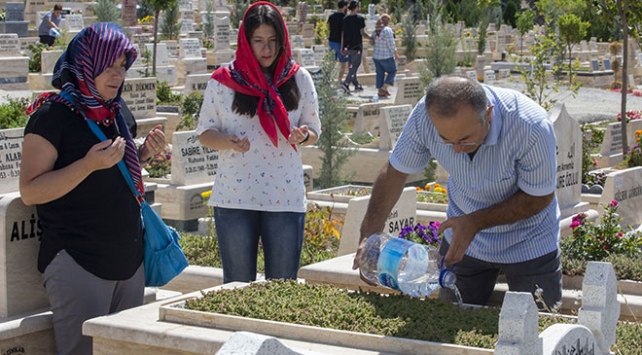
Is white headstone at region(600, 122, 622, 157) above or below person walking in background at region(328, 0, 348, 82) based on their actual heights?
below

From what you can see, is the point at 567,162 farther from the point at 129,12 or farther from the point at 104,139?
the point at 129,12

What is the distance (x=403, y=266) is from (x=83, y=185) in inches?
53.5

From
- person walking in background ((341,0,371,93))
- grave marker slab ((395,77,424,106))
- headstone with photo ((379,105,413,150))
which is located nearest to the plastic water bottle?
headstone with photo ((379,105,413,150))

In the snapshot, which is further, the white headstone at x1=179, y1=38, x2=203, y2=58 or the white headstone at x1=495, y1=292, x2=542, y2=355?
the white headstone at x1=179, y1=38, x2=203, y2=58

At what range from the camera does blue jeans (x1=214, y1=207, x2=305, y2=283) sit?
5.33m

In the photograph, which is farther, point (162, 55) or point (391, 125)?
point (162, 55)

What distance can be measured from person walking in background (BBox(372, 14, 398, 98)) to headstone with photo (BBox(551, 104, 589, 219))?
44.1ft

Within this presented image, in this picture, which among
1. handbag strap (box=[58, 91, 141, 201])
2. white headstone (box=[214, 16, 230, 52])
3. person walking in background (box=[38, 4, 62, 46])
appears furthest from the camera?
white headstone (box=[214, 16, 230, 52])

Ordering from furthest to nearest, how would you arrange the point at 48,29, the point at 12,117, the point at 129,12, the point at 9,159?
1. the point at 129,12
2. the point at 48,29
3. the point at 12,117
4. the point at 9,159

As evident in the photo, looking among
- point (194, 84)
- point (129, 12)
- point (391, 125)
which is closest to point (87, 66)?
point (391, 125)

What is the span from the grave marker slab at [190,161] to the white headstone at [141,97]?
14.6 ft

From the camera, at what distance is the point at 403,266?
4.39m

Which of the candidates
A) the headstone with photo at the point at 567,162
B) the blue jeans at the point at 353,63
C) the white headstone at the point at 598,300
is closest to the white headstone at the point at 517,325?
the white headstone at the point at 598,300

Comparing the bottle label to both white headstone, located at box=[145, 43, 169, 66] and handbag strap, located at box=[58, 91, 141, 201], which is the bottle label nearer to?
handbag strap, located at box=[58, 91, 141, 201]
